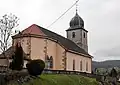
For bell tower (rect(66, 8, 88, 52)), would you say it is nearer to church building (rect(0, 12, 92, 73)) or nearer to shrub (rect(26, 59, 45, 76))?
church building (rect(0, 12, 92, 73))

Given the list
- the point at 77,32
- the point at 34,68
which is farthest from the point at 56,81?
the point at 77,32

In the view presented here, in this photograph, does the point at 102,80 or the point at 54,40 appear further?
the point at 54,40

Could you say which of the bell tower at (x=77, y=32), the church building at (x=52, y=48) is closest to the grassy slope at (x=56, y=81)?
the church building at (x=52, y=48)

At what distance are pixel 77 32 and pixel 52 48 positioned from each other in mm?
19265

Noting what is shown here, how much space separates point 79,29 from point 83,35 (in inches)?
91.7

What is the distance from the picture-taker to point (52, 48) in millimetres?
53250

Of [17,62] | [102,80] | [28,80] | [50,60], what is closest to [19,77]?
[28,80]

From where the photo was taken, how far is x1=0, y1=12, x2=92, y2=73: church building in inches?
1943

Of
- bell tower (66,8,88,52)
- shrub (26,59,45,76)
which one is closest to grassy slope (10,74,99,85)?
shrub (26,59,45,76)

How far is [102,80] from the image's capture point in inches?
1797

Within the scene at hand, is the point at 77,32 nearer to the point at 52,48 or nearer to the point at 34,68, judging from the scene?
the point at 52,48

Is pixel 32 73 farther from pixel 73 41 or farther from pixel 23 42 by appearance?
pixel 73 41

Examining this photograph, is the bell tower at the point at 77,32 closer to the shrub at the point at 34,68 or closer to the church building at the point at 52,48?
the church building at the point at 52,48

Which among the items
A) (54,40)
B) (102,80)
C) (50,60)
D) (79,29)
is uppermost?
(79,29)
